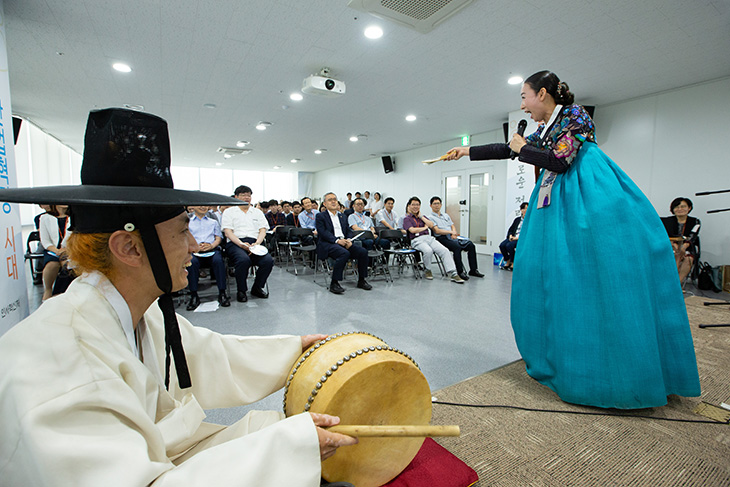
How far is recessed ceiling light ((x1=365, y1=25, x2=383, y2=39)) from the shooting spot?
13.1 feet

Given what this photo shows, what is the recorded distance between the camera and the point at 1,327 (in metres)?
2.61

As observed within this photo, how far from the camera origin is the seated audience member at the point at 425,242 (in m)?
6.07

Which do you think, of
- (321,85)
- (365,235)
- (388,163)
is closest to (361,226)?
(365,235)

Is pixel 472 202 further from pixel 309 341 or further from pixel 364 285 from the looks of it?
pixel 309 341

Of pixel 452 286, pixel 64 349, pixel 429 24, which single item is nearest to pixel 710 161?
pixel 452 286

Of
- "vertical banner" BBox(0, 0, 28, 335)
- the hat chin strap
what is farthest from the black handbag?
"vertical banner" BBox(0, 0, 28, 335)

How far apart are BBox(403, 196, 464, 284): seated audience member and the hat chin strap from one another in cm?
511

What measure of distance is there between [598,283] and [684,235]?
5.20 metres

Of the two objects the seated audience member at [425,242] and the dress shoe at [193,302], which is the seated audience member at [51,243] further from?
the seated audience member at [425,242]

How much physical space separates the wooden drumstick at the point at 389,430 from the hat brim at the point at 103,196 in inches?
25.6

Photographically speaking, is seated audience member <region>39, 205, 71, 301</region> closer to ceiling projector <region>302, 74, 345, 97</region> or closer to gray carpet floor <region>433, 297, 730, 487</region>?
ceiling projector <region>302, 74, 345, 97</region>

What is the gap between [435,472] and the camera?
1.37m

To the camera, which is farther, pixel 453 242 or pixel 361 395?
pixel 453 242

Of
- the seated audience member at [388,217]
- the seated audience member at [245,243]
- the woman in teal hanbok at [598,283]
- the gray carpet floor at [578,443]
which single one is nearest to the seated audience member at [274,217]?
the seated audience member at [388,217]
